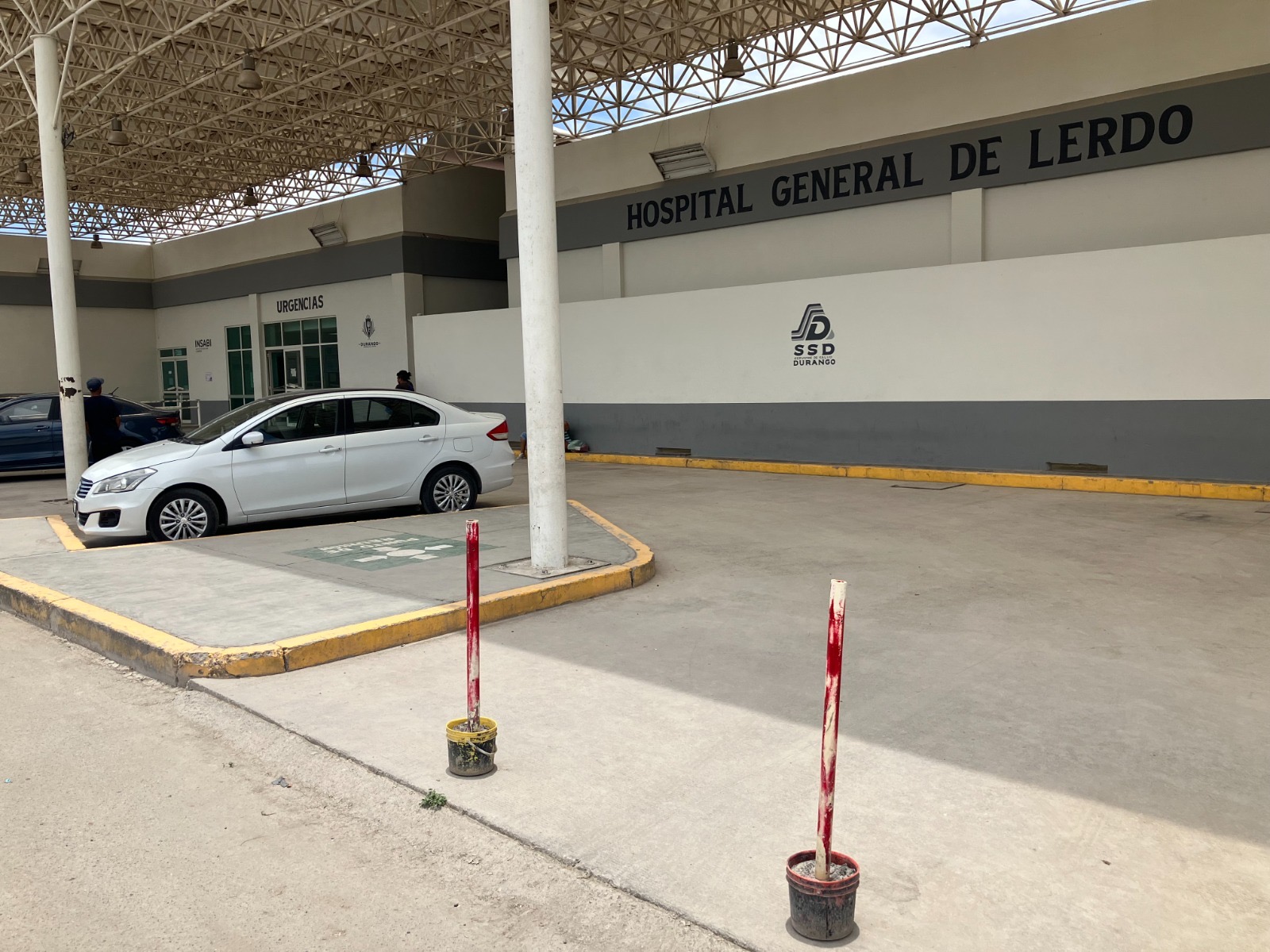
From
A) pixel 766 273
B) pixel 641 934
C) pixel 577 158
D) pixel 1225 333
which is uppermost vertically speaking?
pixel 577 158

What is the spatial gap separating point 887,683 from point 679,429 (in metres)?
Result: 13.0

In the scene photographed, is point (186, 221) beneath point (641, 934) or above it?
above

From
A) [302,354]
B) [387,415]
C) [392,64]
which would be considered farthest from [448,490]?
[302,354]

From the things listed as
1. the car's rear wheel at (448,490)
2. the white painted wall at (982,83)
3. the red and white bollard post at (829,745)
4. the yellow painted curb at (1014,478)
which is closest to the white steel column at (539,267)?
the car's rear wheel at (448,490)

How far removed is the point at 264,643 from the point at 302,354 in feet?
84.0

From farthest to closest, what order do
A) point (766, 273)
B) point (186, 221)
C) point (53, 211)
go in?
point (186, 221) < point (766, 273) < point (53, 211)

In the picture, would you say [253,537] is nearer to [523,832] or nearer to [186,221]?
[523,832]

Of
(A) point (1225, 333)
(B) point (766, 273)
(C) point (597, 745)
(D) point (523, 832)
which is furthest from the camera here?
(B) point (766, 273)

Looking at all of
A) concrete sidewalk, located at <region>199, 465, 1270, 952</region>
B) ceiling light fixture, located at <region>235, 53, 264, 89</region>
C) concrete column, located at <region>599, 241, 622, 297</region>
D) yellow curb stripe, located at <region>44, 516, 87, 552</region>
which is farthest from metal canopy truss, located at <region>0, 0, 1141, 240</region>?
concrete sidewalk, located at <region>199, 465, 1270, 952</region>

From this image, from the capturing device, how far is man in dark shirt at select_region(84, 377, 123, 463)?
13594mm

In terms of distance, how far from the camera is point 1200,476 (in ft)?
40.8

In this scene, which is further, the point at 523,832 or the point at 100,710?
the point at 100,710

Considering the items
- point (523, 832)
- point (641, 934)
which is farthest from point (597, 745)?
point (641, 934)

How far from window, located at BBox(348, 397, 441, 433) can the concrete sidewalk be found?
4.01 m
